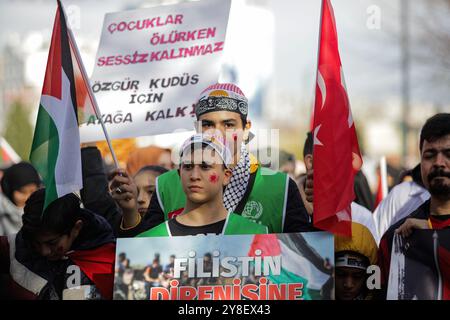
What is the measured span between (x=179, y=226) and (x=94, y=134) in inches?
99.3

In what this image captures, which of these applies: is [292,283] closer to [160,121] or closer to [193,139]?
[193,139]

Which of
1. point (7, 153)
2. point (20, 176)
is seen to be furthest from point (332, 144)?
point (7, 153)

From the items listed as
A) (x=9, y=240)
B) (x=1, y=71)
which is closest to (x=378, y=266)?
(x=9, y=240)

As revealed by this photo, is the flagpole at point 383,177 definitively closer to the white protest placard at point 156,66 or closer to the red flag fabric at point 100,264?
the white protest placard at point 156,66

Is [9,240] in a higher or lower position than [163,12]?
lower

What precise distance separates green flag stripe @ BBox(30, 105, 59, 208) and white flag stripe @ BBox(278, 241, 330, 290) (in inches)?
55.3

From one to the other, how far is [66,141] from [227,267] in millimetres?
1291

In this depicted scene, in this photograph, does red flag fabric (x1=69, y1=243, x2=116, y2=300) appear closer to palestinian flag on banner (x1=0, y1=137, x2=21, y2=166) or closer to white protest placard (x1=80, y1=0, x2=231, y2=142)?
white protest placard (x1=80, y1=0, x2=231, y2=142)

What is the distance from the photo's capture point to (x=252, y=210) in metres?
5.67

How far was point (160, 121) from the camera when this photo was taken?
→ 7.50 meters

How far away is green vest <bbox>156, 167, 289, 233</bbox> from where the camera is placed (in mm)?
5609
